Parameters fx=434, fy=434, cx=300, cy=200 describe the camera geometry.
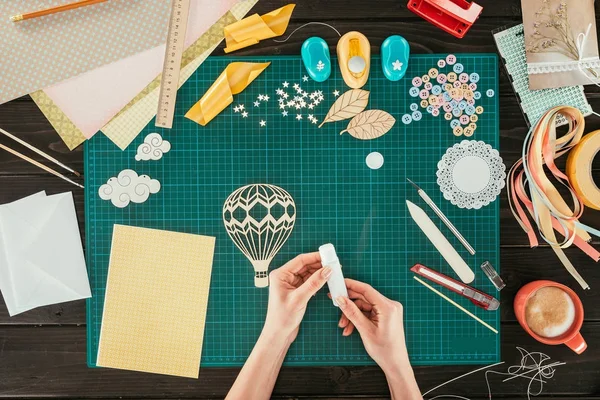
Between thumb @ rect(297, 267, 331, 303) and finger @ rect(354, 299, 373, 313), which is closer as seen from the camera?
thumb @ rect(297, 267, 331, 303)

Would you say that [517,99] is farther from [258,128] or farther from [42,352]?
[42,352]

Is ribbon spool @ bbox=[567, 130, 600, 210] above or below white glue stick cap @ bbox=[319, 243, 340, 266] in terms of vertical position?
above

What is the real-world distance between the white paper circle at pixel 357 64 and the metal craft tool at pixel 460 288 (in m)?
0.48

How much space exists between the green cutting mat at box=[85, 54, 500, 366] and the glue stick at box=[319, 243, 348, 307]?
7cm

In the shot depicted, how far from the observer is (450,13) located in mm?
992

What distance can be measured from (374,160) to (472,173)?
24 centimetres

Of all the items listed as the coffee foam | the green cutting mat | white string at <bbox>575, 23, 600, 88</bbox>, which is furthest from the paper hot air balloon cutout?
white string at <bbox>575, 23, 600, 88</bbox>

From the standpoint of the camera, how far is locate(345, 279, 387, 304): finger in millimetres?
999

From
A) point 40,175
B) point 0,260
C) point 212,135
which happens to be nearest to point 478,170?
point 212,135

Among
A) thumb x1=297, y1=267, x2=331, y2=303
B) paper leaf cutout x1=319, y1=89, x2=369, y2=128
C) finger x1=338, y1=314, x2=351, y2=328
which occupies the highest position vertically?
paper leaf cutout x1=319, y1=89, x2=369, y2=128

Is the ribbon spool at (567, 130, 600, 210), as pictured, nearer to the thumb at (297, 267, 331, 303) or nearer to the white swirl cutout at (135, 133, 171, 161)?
the thumb at (297, 267, 331, 303)

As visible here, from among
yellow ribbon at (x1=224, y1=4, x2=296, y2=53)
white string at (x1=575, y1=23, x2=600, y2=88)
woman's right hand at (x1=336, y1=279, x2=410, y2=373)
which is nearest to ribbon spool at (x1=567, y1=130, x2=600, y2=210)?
white string at (x1=575, y1=23, x2=600, y2=88)

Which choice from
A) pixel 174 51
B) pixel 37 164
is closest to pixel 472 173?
pixel 174 51

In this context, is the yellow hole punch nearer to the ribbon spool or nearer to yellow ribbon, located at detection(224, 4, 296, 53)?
yellow ribbon, located at detection(224, 4, 296, 53)
